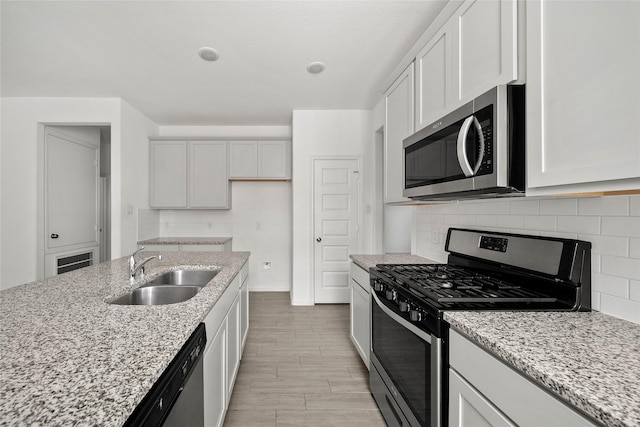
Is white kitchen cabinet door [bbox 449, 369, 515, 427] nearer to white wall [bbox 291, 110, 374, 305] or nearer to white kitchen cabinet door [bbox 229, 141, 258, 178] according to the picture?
white wall [bbox 291, 110, 374, 305]

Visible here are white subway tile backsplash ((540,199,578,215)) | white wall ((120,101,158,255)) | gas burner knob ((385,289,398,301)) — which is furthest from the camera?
white wall ((120,101,158,255))

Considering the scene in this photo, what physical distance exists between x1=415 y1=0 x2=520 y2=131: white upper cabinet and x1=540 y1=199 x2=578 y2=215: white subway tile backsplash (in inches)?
22.4

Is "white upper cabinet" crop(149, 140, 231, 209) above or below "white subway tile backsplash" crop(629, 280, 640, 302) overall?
above

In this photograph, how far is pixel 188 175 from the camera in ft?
15.0

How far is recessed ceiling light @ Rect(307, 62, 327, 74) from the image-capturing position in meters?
2.85

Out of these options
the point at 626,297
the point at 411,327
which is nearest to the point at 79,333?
the point at 411,327

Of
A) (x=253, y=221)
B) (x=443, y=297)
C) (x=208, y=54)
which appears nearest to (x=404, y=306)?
(x=443, y=297)

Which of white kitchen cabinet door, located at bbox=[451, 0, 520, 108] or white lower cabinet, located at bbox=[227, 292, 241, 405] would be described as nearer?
white kitchen cabinet door, located at bbox=[451, 0, 520, 108]

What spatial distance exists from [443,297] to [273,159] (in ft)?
12.3

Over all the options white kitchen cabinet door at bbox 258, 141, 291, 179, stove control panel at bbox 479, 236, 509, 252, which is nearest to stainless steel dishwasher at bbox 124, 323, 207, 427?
stove control panel at bbox 479, 236, 509, 252

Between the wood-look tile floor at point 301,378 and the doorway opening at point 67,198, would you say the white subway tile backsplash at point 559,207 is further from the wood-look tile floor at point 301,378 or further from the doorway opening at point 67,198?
the doorway opening at point 67,198

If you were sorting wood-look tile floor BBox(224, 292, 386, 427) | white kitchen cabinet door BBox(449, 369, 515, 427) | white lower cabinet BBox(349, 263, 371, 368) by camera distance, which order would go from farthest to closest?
white lower cabinet BBox(349, 263, 371, 368) → wood-look tile floor BBox(224, 292, 386, 427) → white kitchen cabinet door BBox(449, 369, 515, 427)

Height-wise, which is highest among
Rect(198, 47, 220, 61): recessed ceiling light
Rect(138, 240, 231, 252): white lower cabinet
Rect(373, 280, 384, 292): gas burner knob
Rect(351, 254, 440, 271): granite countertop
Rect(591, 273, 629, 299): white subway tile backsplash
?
Rect(198, 47, 220, 61): recessed ceiling light

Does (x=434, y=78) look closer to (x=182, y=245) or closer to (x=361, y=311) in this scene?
(x=361, y=311)
